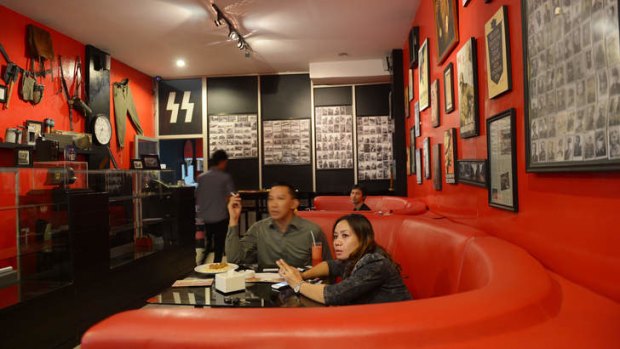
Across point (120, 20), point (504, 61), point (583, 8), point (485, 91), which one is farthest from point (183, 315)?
point (120, 20)

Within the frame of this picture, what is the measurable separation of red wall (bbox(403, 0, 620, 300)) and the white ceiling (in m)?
2.64

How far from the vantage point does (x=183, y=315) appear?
0.99 meters

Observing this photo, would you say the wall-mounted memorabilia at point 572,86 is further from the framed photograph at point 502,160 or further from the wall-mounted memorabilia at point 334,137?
the wall-mounted memorabilia at point 334,137

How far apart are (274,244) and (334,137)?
222 inches

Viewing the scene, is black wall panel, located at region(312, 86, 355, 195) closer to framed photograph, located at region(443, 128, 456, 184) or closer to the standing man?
the standing man

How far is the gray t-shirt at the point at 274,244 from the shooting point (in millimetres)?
2865

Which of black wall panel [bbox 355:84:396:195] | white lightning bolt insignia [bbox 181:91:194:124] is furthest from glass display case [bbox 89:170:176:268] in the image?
black wall panel [bbox 355:84:396:195]

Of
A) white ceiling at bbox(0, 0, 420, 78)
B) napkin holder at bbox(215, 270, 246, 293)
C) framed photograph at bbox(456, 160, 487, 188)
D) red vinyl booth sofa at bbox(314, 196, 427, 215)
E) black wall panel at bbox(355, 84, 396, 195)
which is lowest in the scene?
napkin holder at bbox(215, 270, 246, 293)

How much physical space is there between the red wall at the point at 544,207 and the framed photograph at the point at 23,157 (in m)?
4.84

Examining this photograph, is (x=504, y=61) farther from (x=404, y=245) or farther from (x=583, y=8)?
(x=404, y=245)

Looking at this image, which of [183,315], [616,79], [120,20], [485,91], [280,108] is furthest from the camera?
[280,108]

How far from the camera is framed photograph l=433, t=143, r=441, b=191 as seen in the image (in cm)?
375

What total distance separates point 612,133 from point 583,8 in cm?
44

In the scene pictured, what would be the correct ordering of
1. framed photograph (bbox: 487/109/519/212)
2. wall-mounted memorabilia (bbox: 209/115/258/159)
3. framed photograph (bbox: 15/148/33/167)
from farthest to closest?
wall-mounted memorabilia (bbox: 209/115/258/159) → framed photograph (bbox: 15/148/33/167) → framed photograph (bbox: 487/109/519/212)
